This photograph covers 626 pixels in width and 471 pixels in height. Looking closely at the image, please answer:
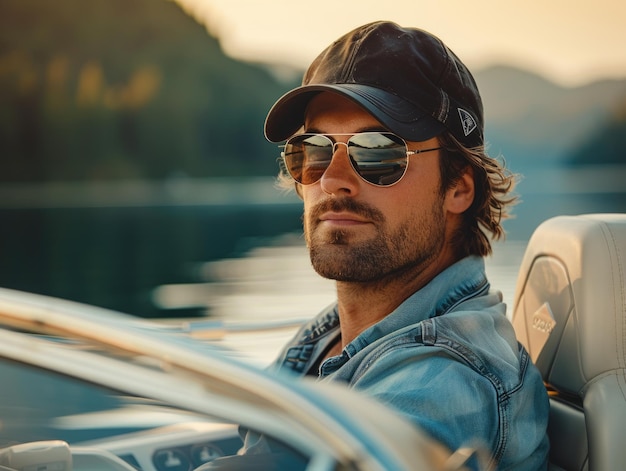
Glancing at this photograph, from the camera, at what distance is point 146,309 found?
35.1ft

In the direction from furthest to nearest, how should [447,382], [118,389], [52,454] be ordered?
[447,382], [52,454], [118,389]

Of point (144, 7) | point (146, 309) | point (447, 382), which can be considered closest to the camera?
point (447, 382)

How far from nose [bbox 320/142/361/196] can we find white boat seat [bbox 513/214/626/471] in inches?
19.8

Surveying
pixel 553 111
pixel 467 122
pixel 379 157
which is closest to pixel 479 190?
pixel 467 122

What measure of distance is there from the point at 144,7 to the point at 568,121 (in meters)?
34.5

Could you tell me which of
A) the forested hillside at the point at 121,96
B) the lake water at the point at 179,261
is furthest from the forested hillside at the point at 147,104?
the lake water at the point at 179,261

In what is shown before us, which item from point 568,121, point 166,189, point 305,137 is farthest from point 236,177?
point 305,137

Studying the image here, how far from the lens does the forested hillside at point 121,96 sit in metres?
57.1

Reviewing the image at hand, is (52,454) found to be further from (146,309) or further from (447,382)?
(146,309)

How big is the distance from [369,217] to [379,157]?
0.13 meters

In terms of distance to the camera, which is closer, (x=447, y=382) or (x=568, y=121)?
(x=447, y=382)

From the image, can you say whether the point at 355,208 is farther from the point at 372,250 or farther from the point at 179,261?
the point at 179,261

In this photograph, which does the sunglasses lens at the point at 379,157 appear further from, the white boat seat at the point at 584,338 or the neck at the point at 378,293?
the white boat seat at the point at 584,338

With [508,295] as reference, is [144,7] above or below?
above
